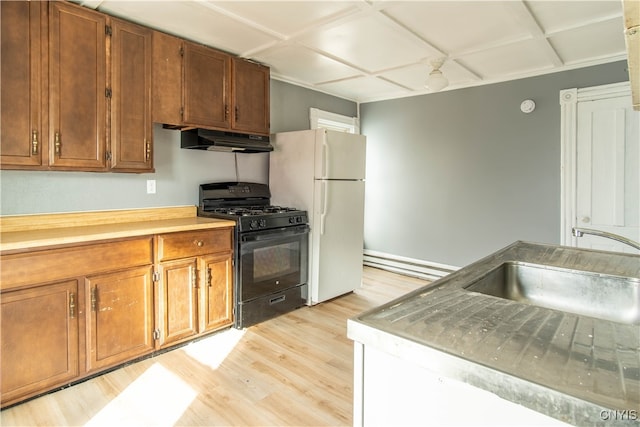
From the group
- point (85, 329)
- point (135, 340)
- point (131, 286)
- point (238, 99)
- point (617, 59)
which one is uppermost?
point (617, 59)

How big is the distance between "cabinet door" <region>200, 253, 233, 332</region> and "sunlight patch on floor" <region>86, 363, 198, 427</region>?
0.53 meters

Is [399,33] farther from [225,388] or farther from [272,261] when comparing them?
[225,388]

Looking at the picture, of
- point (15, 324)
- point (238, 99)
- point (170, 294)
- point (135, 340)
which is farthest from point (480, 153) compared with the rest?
point (15, 324)

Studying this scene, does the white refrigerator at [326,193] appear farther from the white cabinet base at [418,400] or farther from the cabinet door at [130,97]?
the white cabinet base at [418,400]

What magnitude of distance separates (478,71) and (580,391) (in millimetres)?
3641

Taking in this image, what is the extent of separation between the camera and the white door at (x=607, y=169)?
3076mm

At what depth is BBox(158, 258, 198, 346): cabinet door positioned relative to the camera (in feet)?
7.97

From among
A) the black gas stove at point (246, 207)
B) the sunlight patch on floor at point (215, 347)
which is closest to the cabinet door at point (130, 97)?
the black gas stove at point (246, 207)

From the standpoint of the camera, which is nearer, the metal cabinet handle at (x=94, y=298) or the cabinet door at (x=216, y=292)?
the metal cabinet handle at (x=94, y=298)

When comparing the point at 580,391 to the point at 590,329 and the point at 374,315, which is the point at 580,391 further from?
the point at 374,315

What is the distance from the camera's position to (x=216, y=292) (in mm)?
2746

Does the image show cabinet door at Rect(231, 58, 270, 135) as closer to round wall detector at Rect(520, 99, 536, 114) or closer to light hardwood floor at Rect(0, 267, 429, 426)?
light hardwood floor at Rect(0, 267, 429, 426)

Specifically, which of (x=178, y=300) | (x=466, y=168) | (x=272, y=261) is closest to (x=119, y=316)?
(x=178, y=300)

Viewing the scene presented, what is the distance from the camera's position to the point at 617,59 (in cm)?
310
